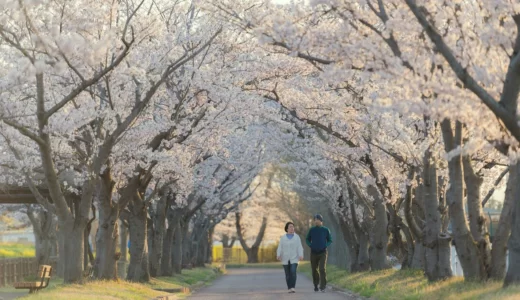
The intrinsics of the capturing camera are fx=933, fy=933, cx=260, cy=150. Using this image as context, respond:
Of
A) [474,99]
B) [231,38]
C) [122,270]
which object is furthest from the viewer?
[122,270]

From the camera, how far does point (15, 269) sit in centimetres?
4012

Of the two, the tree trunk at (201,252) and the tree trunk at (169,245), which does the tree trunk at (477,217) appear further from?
the tree trunk at (201,252)

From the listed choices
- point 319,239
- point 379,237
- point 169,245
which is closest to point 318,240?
point 319,239

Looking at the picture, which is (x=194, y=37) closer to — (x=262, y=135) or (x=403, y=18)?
(x=403, y=18)

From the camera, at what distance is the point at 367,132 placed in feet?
90.4

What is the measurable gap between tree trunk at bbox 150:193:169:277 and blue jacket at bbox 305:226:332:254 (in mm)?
14032

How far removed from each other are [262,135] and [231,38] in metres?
13.7

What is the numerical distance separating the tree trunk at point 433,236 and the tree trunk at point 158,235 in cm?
1683

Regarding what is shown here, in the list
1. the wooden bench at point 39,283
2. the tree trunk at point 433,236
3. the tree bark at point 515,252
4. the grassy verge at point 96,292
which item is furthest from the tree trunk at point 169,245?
the tree bark at point 515,252

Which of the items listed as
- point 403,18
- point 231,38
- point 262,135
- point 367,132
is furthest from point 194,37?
point 262,135

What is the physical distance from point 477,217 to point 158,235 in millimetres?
19995

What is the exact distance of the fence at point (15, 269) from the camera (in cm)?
3769

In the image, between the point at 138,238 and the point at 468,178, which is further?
the point at 138,238

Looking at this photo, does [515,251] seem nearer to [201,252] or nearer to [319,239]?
[319,239]
